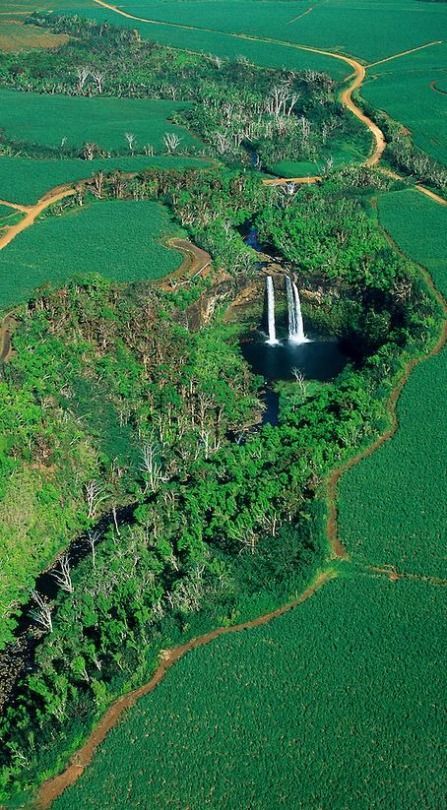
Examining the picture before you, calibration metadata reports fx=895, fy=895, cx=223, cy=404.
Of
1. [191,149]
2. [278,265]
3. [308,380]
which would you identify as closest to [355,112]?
[191,149]

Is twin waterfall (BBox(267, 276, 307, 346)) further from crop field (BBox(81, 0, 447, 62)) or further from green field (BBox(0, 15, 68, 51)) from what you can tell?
green field (BBox(0, 15, 68, 51))

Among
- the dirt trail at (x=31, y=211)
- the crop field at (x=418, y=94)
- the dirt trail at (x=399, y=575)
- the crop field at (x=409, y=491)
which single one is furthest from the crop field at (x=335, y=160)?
the dirt trail at (x=399, y=575)

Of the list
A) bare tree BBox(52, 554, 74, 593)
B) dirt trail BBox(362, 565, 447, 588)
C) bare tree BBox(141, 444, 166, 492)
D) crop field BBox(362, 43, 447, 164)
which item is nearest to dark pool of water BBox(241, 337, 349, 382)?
bare tree BBox(141, 444, 166, 492)

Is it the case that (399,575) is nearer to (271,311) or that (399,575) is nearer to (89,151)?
(271,311)

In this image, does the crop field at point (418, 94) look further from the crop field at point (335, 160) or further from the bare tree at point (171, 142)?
the bare tree at point (171, 142)

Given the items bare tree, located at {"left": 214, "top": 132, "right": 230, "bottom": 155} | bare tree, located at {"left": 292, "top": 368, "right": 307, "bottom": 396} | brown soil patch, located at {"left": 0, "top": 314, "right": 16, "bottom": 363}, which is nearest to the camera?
brown soil patch, located at {"left": 0, "top": 314, "right": 16, "bottom": 363}

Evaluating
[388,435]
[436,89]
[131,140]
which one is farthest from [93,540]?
[436,89]

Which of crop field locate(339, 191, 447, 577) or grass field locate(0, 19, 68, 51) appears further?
grass field locate(0, 19, 68, 51)
